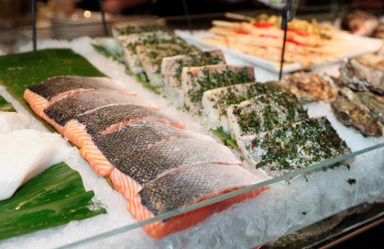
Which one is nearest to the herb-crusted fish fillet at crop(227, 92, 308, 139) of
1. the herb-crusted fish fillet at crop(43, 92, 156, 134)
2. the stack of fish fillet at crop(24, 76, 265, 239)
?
the stack of fish fillet at crop(24, 76, 265, 239)

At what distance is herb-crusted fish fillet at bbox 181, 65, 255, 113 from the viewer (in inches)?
120

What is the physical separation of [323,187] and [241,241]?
545mm

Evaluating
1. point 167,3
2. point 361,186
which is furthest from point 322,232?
point 167,3

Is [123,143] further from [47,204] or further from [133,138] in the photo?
[47,204]

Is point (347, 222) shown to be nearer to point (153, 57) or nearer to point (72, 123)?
point (72, 123)

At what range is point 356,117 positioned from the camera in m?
3.03

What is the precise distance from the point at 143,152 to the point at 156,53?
1637 millimetres

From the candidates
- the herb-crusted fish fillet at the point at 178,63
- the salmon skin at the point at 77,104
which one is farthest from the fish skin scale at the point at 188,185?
the herb-crusted fish fillet at the point at 178,63

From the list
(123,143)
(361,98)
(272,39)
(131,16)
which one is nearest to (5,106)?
(123,143)

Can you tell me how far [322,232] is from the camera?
7.65ft

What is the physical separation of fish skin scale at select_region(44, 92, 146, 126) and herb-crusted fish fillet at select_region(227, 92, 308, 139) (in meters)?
0.69

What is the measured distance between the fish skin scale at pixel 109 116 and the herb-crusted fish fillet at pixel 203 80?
423 millimetres

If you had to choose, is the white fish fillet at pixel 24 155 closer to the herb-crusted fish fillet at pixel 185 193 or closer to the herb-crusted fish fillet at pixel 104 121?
the herb-crusted fish fillet at pixel 104 121

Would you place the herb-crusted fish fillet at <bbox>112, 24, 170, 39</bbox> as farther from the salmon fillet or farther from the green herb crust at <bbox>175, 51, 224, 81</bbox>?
the salmon fillet
